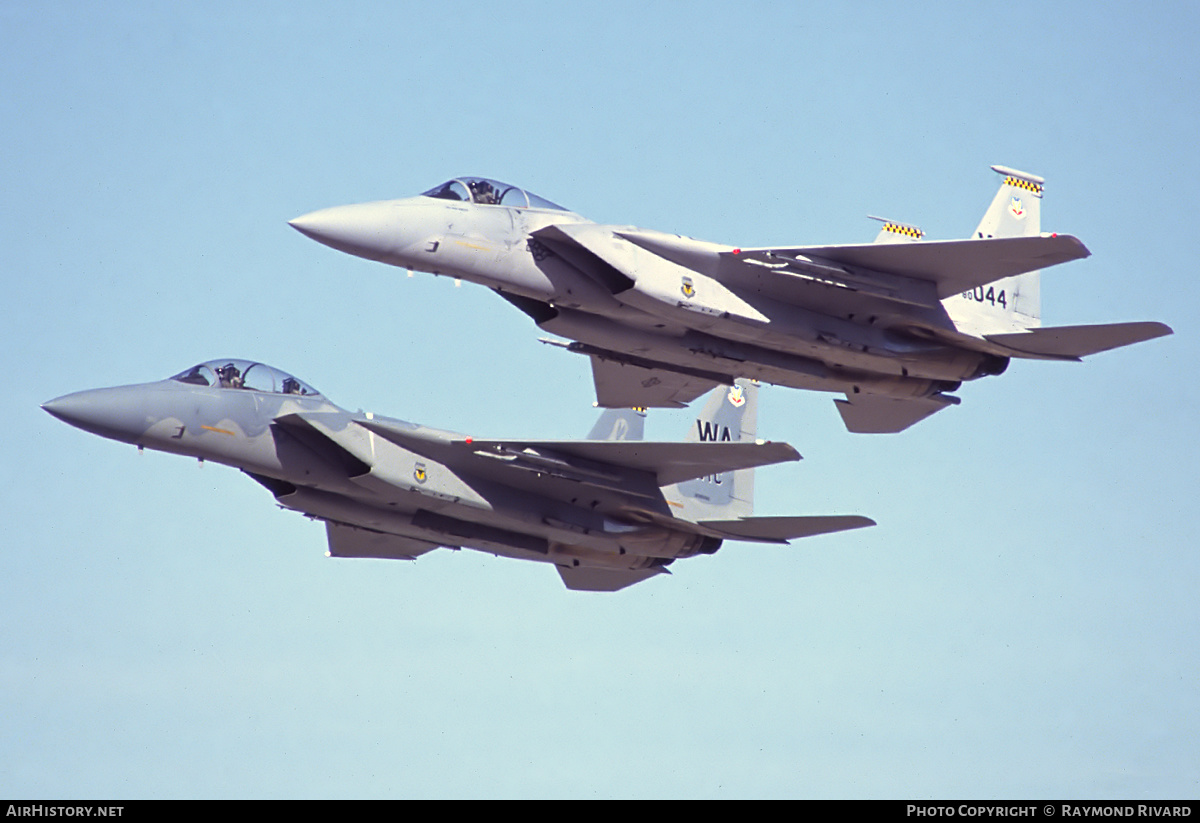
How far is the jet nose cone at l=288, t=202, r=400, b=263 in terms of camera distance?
68.9 feet

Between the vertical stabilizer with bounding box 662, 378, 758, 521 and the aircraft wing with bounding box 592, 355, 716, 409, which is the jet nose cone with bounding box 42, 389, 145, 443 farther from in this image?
the vertical stabilizer with bounding box 662, 378, 758, 521

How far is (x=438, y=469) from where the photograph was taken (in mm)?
24312

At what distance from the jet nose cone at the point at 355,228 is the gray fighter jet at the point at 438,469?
142 inches

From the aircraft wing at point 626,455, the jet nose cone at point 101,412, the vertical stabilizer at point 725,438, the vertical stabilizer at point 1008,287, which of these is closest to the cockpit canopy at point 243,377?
the jet nose cone at point 101,412

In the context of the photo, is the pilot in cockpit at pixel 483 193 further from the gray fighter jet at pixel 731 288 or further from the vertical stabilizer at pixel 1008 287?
the vertical stabilizer at pixel 1008 287

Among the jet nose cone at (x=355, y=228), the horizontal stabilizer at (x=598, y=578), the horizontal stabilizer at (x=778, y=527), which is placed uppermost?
the jet nose cone at (x=355, y=228)

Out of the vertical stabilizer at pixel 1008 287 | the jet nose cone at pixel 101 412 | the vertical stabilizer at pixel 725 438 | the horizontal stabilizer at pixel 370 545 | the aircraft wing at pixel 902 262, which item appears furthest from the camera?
the vertical stabilizer at pixel 725 438

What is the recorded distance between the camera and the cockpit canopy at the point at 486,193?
2234 centimetres

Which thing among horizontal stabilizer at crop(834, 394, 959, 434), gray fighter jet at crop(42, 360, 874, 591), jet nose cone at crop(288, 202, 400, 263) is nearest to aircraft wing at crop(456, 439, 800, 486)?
gray fighter jet at crop(42, 360, 874, 591)

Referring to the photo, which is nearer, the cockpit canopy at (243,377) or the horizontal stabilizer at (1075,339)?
the horizontal stabilizer at (1075,339)

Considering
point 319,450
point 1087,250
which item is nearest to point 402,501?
point 319,450

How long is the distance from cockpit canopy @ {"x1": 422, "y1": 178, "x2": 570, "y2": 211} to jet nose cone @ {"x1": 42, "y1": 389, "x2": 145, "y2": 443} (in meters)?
5.24

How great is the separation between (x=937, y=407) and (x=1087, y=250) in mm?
4045

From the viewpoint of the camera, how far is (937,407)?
81.7 feet
